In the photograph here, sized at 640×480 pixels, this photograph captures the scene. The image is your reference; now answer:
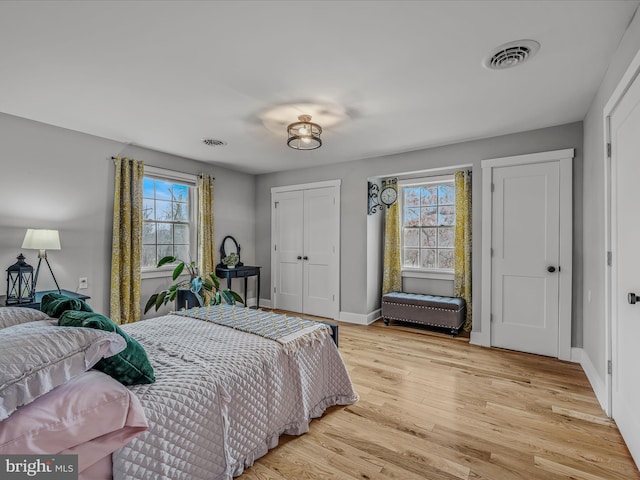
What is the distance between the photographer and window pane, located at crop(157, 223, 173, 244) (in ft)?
15.0

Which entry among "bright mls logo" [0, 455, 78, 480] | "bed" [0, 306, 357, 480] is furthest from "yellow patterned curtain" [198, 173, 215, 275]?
"bright mls logo" [0, 455, 78, 480]

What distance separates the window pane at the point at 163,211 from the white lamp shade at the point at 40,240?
1479 millimetres

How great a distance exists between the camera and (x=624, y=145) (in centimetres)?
199

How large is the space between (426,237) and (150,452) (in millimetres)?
4364

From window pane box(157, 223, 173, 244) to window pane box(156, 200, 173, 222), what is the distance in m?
0.09

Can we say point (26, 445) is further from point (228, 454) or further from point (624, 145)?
point (624, 145)

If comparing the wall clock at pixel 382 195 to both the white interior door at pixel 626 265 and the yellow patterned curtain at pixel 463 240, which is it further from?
the white interior door at pixel 626 265

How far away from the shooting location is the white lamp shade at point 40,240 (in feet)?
9.86

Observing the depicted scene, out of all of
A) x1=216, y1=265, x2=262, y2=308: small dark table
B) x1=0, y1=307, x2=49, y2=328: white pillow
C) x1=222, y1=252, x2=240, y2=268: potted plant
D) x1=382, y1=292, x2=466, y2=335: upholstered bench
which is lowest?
x1=382, y1=292, x2=466, y2=335: upholstered bench

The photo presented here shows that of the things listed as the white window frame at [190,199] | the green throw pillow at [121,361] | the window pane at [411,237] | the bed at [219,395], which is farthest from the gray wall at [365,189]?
the green throw pillow at [121,361]

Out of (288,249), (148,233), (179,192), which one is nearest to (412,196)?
(288,249)

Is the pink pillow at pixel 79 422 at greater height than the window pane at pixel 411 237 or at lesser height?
lesser

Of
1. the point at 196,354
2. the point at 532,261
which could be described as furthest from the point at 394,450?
the point at 532,261

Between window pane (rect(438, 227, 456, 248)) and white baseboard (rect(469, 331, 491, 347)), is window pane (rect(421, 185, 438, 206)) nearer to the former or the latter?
window pane (rect(438, 227, 456, 248))
